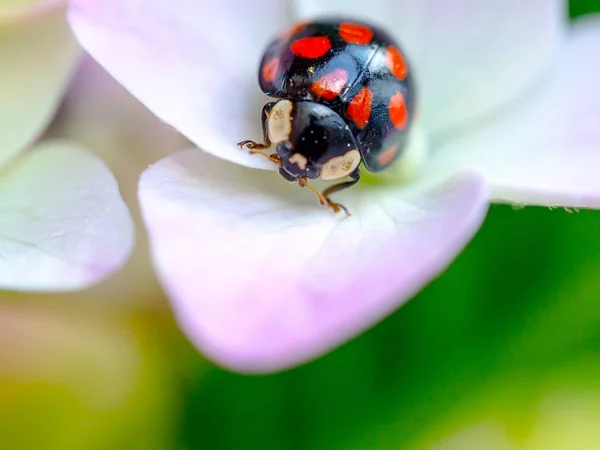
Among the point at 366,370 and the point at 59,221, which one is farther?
the point at 366,370

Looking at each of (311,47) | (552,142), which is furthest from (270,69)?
(552,142)

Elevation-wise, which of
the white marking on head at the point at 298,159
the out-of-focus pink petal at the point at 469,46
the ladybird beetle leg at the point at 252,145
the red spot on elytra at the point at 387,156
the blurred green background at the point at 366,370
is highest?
the out-of-focus pink petal at the point at 469,46

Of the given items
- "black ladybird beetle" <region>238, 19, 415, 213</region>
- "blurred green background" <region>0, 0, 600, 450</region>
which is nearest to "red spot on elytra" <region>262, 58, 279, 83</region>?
"black ladybird beetle" <region>238, 19, 415, 213</region>

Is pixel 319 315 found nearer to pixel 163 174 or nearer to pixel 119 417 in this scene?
pixel 163 174

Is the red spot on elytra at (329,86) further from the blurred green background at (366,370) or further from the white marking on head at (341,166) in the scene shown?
the blurred green background at (366,370)

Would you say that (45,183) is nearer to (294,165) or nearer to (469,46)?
(294,165)

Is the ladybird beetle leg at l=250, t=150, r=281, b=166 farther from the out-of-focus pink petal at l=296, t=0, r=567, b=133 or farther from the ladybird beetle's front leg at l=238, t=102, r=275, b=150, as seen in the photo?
the out-of-focus pink petal at l=296, t=0, r=567, b=133

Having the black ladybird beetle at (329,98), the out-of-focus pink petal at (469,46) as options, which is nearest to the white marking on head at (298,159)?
the black ladybird beetle at (329,98)
